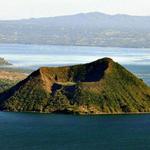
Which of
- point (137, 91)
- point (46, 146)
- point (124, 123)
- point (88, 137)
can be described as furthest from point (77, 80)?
point (46, 146)

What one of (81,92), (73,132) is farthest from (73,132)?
(81,92)

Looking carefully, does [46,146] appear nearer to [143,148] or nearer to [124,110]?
[143,148]

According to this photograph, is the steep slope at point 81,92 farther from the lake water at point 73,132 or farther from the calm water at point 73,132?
the calm water at point 73,132

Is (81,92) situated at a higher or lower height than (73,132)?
higher

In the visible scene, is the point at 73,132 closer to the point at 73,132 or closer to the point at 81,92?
the point at 73,132

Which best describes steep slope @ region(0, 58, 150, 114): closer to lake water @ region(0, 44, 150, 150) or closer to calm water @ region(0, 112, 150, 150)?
lake water @ region(0, 44, 150, 150)

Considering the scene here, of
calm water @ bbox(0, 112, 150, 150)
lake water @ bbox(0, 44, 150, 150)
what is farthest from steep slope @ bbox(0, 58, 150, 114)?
calm water @ bbox(0, 112, 150, 150)

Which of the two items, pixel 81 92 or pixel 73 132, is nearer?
pixel 73 132
